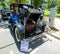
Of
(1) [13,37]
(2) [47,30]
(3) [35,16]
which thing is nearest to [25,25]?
(3) [35,16]

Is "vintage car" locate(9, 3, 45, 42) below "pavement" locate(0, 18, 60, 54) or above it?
above

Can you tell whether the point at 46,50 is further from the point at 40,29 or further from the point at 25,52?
the point at 40,29

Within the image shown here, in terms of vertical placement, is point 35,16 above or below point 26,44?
above

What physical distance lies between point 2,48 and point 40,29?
253 cm

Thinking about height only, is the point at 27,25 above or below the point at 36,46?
above

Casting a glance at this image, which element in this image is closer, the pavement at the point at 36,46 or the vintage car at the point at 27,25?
the pavement at the point at 36,46

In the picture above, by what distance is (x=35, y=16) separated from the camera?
7.32 metres

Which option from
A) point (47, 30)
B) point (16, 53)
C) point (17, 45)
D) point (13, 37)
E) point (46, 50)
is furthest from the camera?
point (47, 30)

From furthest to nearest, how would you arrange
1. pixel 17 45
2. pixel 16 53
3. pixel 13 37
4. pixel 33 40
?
pixel 13 37 < pixel 33 40 < pixel 17 45 < pixel 16 53

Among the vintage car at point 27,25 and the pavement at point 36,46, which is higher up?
the vintage car at point 27,25

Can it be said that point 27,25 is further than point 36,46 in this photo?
Yes

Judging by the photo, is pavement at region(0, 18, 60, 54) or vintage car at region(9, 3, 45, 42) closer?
pavement at region(0, 18, 60, 54)

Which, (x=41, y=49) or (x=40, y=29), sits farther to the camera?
(x=40, y=29)

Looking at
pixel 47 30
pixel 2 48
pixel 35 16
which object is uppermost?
pixel 35 16
